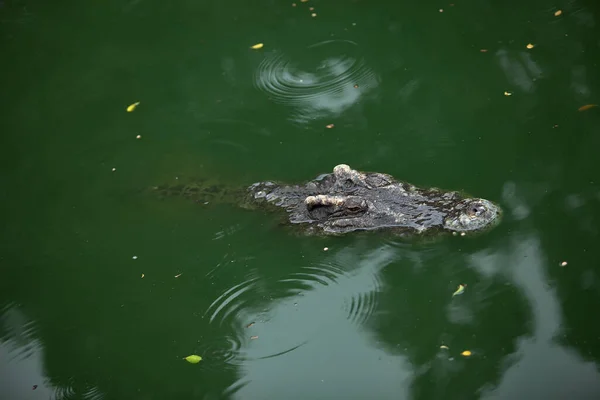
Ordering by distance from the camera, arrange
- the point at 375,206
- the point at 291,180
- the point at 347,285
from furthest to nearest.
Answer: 1. the point at 291,180
2. the point at 375,206
3. the point at 347,285

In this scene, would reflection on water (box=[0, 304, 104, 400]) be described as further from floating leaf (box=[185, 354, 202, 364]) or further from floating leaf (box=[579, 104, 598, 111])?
floating leaf (box=[579, 104, 598, 111])

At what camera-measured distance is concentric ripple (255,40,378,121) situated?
6.94 meters

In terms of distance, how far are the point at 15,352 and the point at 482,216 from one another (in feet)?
14.5

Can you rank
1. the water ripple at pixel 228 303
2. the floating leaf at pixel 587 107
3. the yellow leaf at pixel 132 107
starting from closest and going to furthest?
the water ripple at pixel 228 303
the floating leaf at pixel 587 107
the yellow leaf at pixel 132 107

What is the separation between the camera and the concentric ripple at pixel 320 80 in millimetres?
6941

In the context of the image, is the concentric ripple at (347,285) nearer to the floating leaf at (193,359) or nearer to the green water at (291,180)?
the green water at (291,180)

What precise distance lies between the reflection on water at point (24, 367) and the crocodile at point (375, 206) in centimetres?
242

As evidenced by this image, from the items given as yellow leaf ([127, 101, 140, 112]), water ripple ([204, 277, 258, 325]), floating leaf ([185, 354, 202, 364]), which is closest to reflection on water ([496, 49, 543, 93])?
water ripple ([204, 277, 258, 325])

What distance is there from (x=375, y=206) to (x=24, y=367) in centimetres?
347

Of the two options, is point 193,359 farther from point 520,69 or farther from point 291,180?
point 520,69

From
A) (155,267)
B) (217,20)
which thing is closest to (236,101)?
(217,20)

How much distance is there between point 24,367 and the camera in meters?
5.28

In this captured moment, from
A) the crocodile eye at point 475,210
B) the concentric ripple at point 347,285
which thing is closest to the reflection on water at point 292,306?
the concentric ripple at point 347,285

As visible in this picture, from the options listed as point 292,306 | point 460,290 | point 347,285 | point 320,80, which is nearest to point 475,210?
point 460,290
